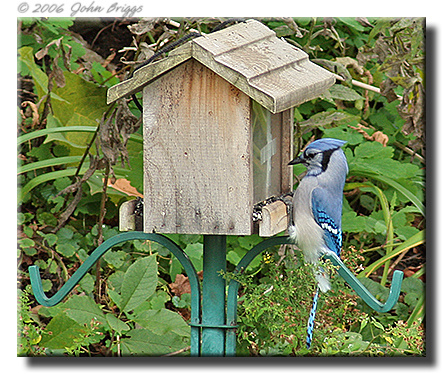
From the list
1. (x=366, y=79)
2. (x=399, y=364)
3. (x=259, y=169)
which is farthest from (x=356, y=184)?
(x=259, y=169)

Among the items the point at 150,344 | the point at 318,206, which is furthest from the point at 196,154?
the point at 150,344

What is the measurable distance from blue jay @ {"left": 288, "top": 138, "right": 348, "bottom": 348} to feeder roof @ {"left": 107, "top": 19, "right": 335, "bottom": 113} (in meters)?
0.21

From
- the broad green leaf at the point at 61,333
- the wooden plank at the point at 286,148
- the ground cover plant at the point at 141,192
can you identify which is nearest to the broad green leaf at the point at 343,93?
the ground cover plant at the point at 141,192

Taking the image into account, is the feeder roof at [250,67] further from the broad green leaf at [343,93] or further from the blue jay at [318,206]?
the broad green leaf at [343,93]

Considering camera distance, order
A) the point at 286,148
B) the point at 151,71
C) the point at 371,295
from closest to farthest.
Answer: the point at 151,71 → the point at 371,295 → the point at 286,148

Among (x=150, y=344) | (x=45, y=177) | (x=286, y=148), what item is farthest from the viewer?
(x=45, y=177)

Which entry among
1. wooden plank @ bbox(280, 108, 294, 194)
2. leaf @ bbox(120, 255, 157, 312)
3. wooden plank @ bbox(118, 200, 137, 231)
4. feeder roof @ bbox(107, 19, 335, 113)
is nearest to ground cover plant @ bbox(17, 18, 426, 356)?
leaf @ bbox(120, 255, 157, 312)

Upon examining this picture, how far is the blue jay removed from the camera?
6.87 ft

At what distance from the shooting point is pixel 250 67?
1.84 m

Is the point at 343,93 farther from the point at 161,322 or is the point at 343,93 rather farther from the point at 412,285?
the point at 161,322

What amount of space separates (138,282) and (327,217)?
73cm

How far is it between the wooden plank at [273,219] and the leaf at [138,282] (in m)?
0.58

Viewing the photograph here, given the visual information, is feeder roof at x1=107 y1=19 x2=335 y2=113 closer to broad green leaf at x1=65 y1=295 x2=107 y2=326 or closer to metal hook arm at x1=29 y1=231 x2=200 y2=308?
metal hook arm at x1=29 y1=231 x2=200 y2=308

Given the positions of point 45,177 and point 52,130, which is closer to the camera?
point 52,130
